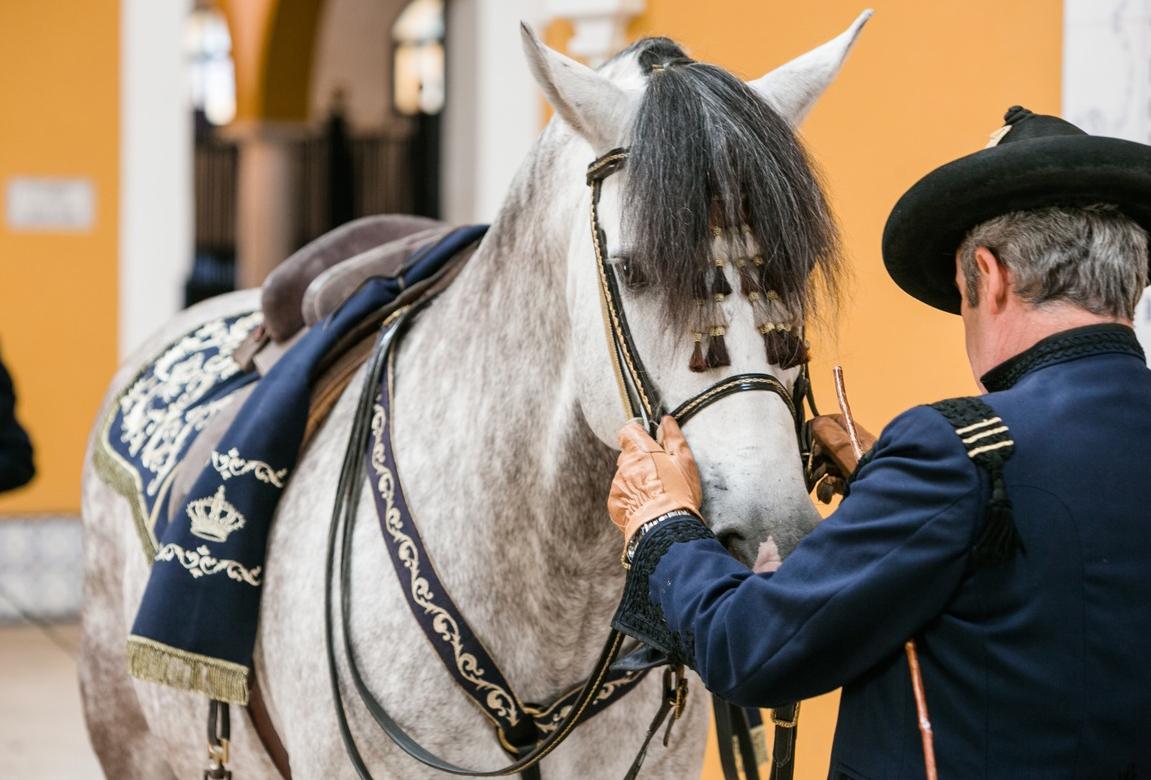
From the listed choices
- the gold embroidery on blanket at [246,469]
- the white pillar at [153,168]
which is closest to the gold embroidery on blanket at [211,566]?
the gold embroidery on blanket at [246,469]

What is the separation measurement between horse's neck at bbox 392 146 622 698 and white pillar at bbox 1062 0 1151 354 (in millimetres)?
1149

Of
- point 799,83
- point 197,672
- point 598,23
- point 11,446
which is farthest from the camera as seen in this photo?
point 598,23

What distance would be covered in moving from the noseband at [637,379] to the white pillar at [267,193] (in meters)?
10.4

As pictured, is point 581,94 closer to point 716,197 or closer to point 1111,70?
point 716,197

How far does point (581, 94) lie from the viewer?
176 centimetres

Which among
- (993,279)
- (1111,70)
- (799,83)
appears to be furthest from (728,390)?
(1111,70)

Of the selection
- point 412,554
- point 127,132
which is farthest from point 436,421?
point 127,132

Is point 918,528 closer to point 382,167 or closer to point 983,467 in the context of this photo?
point 983,467

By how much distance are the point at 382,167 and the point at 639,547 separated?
1216 centimetres

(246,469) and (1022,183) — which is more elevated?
(1022,183)

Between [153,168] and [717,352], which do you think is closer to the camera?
[717,352]

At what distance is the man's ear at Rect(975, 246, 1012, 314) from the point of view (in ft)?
4.79

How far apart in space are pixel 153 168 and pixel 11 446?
3.29 metres

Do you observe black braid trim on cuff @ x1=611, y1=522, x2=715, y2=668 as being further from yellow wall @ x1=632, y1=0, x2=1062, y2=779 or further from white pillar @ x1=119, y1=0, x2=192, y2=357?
white pillar @ x1=119, y1=0, x2=192, y2=357
